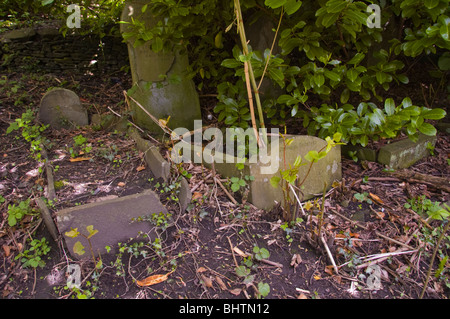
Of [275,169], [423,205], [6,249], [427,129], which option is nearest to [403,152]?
[427,129]

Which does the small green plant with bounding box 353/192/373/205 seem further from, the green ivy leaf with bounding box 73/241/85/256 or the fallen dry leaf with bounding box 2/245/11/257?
the fallen dry leaf with bounding box 2/245/11/257

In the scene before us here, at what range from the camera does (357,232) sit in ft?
7.46

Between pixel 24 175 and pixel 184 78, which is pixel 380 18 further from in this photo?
pixel 24 175

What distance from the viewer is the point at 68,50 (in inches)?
202

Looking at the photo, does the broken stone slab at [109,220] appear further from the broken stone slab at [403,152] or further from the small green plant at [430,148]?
the small green plant at [430,148]

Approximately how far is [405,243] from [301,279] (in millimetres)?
776

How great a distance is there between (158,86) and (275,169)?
159 centimetres

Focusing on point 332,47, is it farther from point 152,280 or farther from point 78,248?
point 78,248

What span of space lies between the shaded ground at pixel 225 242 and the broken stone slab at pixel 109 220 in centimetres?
8

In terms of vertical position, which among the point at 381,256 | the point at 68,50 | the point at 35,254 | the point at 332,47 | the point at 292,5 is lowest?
the point at 381,256

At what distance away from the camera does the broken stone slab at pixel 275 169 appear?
2299mm

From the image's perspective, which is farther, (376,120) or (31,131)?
(31,131)

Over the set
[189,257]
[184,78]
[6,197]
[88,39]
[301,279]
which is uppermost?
[88,39]

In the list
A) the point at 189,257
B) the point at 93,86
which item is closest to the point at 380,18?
the point at 189,257
